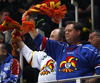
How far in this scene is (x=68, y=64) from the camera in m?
3.27

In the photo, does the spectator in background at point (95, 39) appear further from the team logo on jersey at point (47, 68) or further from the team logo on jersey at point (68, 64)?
the team logo on jersey at point (68, 64)

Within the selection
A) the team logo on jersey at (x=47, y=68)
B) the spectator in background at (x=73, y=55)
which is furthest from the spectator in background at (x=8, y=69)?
the spectator in background at (x=73, y=55)

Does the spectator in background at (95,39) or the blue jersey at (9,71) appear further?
the spectator in background at (95,39)

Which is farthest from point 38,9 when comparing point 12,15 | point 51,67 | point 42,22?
point 12,15

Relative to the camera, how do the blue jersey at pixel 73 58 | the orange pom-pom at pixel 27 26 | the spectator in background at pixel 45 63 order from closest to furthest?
1. the blue jersey at pixel 73 58
2. the orange pom-pom at pixel 27 26
3. the spectator in background at pixel 45 63

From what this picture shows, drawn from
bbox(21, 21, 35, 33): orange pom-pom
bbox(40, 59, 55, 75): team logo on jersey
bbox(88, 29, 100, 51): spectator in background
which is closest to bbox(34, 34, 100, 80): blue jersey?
bbox(21, 21, 35, 33): orange pom-pom

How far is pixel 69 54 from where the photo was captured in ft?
10.9

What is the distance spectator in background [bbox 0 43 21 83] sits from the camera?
398 centimetres

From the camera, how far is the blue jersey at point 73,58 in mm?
3191

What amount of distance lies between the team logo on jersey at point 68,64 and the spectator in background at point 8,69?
37.0 inches

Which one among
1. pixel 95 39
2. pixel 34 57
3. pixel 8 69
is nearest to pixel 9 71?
pixel 8 69

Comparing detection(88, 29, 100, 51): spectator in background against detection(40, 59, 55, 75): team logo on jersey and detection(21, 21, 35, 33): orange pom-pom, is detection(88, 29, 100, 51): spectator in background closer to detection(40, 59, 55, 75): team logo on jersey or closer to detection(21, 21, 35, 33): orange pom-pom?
detection(40, 59, 55, 75): team logo on jersey

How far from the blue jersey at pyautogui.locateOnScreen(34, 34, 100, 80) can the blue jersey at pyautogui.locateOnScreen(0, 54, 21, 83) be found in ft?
2.69

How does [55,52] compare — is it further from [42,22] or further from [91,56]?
[42,22]
